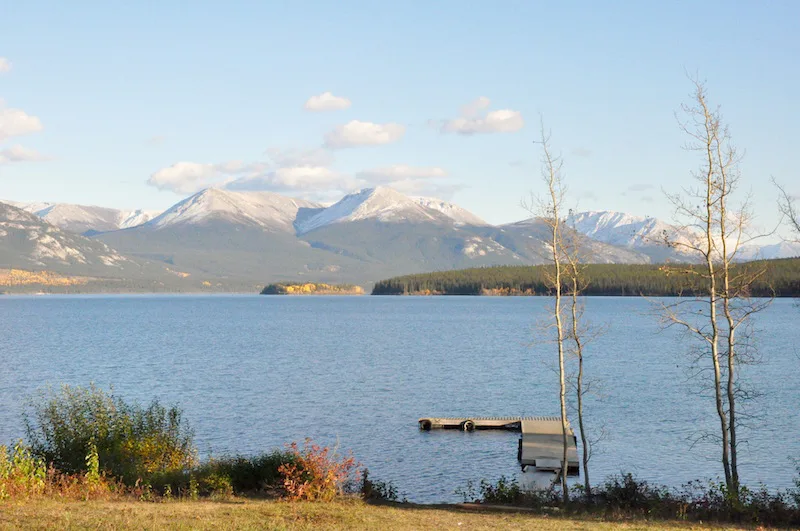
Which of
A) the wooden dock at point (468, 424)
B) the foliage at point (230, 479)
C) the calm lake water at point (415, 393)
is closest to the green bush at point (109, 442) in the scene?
the foliage at point (230, 479)

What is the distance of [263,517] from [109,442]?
852 cm

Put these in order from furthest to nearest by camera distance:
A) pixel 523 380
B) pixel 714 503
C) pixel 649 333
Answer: pixel 649 333
pixel 523 380
pixel 714 503

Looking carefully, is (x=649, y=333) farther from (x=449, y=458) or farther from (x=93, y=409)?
(x=93, y=409)

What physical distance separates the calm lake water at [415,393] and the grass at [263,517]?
823 cm

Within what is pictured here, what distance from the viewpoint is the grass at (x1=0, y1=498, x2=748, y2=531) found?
60.6 ft

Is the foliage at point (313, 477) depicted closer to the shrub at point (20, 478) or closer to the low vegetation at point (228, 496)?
the low vegetation at point (228, 496)

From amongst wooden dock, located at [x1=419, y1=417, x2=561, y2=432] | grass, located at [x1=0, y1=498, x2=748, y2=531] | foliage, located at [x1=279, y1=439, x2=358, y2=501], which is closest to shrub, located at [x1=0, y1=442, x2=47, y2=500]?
grass, located at [x1=0, y1=498, x2=748, y2=531]

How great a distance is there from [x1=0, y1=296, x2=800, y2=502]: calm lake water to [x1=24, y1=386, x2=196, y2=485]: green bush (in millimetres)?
8627

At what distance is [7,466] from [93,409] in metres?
4.96

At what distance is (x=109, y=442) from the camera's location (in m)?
25.9

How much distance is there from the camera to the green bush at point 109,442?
984 inches

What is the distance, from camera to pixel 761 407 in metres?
49.7

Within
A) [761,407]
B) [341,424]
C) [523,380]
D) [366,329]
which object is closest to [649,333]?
[366,329]

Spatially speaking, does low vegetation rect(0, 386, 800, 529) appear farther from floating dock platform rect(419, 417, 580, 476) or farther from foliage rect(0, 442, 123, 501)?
floating dock platform rect(419, 417, 580, 476)
